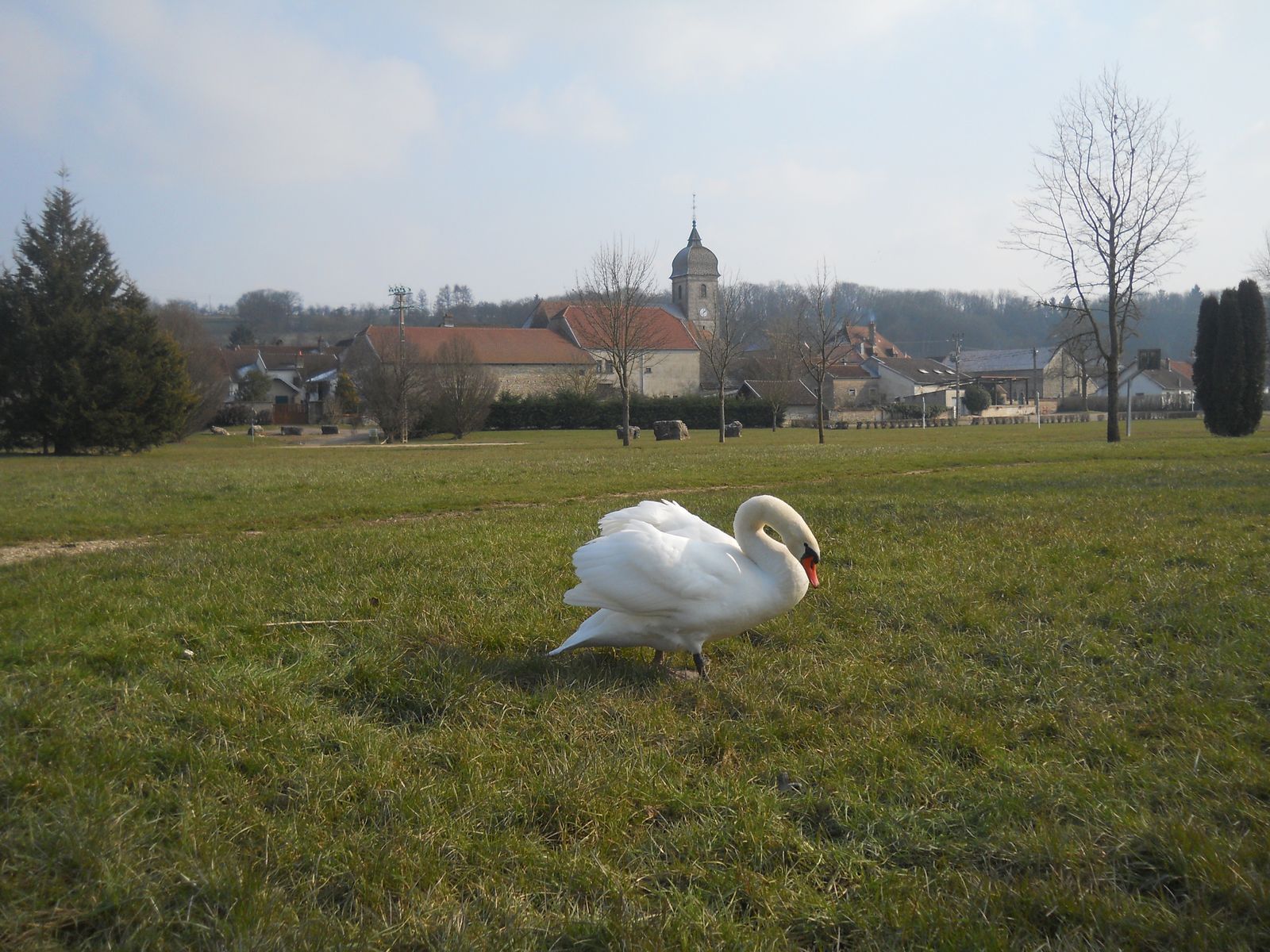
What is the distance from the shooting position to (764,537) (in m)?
5.25

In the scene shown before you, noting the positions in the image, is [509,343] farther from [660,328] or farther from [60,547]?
[60,547]

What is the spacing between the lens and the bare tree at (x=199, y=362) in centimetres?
5506

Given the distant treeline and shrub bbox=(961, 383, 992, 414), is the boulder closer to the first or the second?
shrub bbox=(961, 383, 992, 414)

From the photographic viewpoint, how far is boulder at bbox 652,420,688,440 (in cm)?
4956

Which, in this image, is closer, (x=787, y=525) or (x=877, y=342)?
(x=787, y=525)

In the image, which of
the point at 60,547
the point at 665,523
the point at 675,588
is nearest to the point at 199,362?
the point at 60,547

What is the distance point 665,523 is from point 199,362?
2373 inches

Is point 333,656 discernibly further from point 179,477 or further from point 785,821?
point 179,477

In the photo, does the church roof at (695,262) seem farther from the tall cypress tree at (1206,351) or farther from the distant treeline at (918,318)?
the tall cypress tree at (1206,351)

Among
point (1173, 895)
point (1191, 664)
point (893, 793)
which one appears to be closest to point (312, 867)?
point (893, 793)

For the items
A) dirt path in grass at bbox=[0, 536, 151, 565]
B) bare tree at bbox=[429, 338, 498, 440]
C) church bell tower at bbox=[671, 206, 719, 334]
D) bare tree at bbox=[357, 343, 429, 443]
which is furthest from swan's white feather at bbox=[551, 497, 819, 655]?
church bell tower at bbox=[671, 206, 719, 334]

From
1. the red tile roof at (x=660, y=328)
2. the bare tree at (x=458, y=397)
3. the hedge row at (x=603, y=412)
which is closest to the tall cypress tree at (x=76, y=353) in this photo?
the bare tree at (x=458, y=397)

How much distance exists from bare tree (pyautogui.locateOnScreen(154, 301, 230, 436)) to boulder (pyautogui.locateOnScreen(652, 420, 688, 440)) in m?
25.4

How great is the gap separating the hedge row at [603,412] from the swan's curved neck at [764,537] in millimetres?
59376
